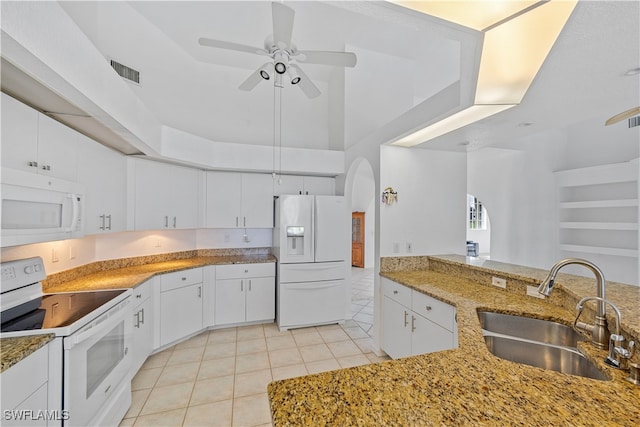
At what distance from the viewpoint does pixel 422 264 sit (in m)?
3.01

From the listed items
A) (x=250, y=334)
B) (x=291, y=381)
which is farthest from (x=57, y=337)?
(x=250, y=334)

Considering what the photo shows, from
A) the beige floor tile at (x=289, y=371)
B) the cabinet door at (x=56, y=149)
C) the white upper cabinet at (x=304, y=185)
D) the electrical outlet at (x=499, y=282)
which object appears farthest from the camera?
the white upper cabinet at (x=304, y=185)

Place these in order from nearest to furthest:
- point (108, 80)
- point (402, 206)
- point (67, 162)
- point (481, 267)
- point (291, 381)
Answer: point (291, 381), point (108, 80), point (67, 162), point (481, 267), point (402, 206)

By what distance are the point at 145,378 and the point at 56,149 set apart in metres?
2.09

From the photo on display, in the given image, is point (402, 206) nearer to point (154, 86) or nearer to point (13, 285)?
point (13, 285)

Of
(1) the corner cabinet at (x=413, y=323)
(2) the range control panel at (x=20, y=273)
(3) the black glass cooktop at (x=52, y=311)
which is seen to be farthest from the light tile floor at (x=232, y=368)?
(2) the range control panel at (x=20, y=273)

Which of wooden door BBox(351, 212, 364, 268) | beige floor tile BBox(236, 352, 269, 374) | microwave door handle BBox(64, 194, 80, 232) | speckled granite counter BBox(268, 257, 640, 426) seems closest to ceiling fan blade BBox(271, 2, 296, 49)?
microwave door handle BBox(64, 194, 80, 232)

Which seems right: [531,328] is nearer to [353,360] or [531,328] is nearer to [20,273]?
[353,360]

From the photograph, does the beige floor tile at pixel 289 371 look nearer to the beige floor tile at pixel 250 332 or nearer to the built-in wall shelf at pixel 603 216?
the beige floor tile at pixel 250 332

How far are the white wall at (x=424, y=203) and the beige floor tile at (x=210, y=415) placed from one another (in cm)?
199

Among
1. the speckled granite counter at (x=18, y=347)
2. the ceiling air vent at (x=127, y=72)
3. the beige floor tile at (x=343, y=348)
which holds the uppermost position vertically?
the ceiling air vent at (x=127, y=72)

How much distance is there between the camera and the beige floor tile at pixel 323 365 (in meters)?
2.58

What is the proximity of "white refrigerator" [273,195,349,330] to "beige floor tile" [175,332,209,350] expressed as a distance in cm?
92

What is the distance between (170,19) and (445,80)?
161 inches
